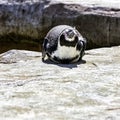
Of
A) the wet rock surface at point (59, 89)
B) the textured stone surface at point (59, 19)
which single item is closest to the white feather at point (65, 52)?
the wet rock surface at point (59, 89)

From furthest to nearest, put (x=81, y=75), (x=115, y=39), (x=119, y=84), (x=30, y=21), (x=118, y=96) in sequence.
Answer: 1. (x=30, y=21)
2. (x=115, y=39)
3. (x=81, y=75)
4. (x=119, y=84)
5. (x=118, y=96)

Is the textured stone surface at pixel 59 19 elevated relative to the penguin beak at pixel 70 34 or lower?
lower

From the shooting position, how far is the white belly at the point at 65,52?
4.83 metres

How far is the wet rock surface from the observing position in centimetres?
320

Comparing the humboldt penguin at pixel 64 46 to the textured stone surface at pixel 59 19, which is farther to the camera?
the textured stone surface at pixel 59 19

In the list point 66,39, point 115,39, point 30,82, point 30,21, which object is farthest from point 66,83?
point 30,21

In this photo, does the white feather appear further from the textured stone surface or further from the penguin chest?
the textured stone surface

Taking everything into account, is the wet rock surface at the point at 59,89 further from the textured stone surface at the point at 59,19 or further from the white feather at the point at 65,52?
the textured stone surface at the point at 59,19

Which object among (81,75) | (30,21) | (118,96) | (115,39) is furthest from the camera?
(30,21)

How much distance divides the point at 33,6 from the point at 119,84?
320cm

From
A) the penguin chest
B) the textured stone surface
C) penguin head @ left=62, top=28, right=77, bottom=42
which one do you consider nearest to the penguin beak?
penguin head @ left=62, top=28, right=77, bottom=42

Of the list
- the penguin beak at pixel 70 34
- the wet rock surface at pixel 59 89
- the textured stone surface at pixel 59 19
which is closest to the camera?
the wet rock surface at pixel 59 89

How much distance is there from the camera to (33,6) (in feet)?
22.6

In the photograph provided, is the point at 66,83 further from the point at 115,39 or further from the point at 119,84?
the point at 115,39
